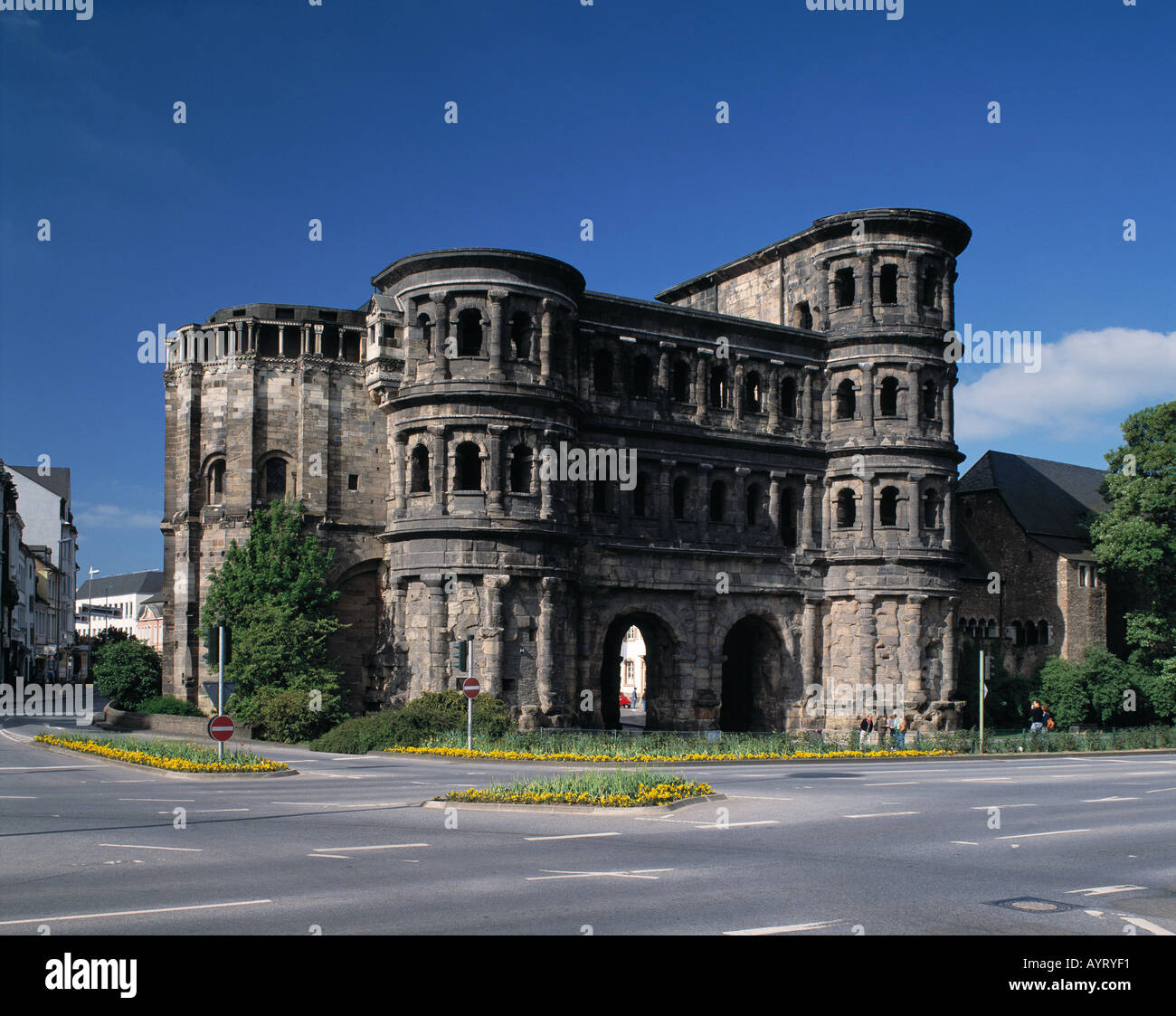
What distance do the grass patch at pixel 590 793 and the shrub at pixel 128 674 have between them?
27.9 meters

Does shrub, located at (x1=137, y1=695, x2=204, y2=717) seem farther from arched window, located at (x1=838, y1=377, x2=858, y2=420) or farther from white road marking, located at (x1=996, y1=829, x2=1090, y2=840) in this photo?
white road marking, located at (x1=996, y1=829, x2=1090, y2=840)

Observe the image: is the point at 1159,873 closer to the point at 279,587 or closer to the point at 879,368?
the point at 279,587

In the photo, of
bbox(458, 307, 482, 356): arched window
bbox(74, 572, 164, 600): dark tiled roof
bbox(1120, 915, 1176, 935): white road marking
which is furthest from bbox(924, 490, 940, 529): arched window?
bbox(74, 572, 164, 600): dark tiled roof

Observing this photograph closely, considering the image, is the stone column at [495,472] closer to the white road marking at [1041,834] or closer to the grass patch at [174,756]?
the grass patch at [174,756]

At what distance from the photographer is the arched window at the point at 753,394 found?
1797 inches

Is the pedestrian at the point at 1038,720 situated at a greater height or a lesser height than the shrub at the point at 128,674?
lesser

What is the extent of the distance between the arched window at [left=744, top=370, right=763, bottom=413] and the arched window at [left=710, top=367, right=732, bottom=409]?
34.3 inches

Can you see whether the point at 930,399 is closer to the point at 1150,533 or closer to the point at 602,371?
the point at 1150,533

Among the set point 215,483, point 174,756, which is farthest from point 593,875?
point 215,483

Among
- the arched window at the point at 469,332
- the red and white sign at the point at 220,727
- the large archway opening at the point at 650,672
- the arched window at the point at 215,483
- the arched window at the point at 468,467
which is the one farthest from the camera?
the large archway opening at the point at 650,672

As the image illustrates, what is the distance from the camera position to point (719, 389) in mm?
45312

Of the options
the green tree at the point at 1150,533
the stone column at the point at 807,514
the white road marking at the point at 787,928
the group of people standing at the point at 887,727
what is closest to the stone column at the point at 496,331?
the stone column at the point at 807,514

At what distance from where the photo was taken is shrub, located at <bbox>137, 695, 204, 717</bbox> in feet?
134
